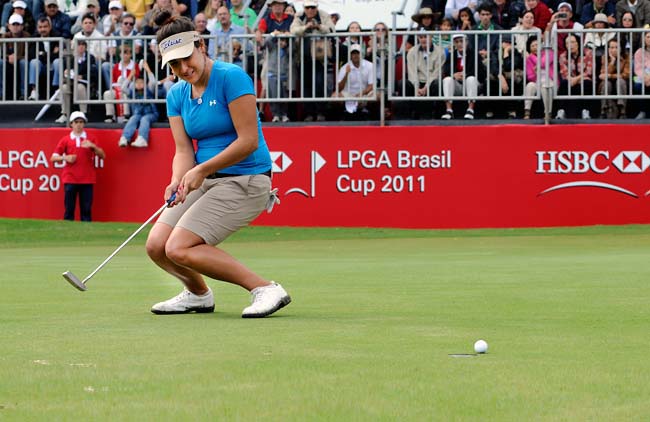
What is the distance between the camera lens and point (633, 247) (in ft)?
56.9

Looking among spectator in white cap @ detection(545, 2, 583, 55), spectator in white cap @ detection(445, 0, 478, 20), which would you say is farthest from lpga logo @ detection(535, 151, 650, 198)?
spectator in white cap @ detection(445, 0, 478, 20)

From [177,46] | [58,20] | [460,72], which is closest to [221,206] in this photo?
[177,46]

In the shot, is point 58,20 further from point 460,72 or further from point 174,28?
point 174,28

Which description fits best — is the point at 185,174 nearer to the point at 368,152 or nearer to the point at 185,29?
the point at 185,29

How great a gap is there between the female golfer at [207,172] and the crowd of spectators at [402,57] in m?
12.5

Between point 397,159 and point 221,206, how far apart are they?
13.5m

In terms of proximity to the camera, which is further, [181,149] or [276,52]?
[276,52]

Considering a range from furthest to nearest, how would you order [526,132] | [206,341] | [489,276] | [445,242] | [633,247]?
[526,132]
[445,242]
[633,247]
[489,276]
[206,341]

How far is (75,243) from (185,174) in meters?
11.7

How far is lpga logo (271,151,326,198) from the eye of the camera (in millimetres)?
22266

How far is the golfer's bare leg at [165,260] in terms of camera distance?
8602mm

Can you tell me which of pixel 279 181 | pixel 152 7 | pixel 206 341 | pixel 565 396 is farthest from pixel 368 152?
pixel 565 396

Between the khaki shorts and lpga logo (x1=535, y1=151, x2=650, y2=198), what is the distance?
13.4 m

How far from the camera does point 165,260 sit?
8703 millimetres
